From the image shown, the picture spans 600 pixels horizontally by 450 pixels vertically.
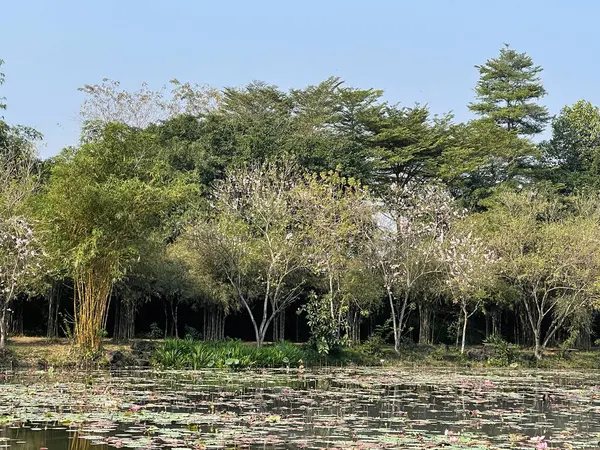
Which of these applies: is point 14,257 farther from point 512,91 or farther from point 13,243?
point 512,91

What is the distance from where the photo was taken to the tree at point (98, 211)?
70.1 feet

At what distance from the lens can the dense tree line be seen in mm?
22406

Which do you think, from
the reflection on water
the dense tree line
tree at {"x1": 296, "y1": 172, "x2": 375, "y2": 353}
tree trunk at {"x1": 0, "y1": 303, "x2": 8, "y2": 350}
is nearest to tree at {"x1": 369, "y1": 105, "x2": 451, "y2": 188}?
the dense tree line

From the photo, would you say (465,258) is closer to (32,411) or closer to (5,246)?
(5,246)

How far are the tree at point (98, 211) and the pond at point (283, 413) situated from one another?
3.31m

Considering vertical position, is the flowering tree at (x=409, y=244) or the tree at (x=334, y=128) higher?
the tree at (x=334, y=128)

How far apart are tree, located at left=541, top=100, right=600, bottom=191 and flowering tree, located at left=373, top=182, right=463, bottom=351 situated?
16.3m

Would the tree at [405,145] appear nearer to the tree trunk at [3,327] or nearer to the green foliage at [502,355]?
the green foliage at [502,355]

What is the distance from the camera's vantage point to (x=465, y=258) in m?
31.9

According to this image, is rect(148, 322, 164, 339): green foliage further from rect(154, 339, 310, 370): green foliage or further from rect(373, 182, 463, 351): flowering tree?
rect(373, 182, 463, 351): flowering tree

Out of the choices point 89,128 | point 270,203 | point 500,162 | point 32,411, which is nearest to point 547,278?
point 270,203

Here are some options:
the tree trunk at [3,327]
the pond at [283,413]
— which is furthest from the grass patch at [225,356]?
the tree trunk at [3,327]

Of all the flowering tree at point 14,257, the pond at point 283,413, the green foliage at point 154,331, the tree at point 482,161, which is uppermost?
the tree at point 482,161

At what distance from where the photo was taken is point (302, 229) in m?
30.5
